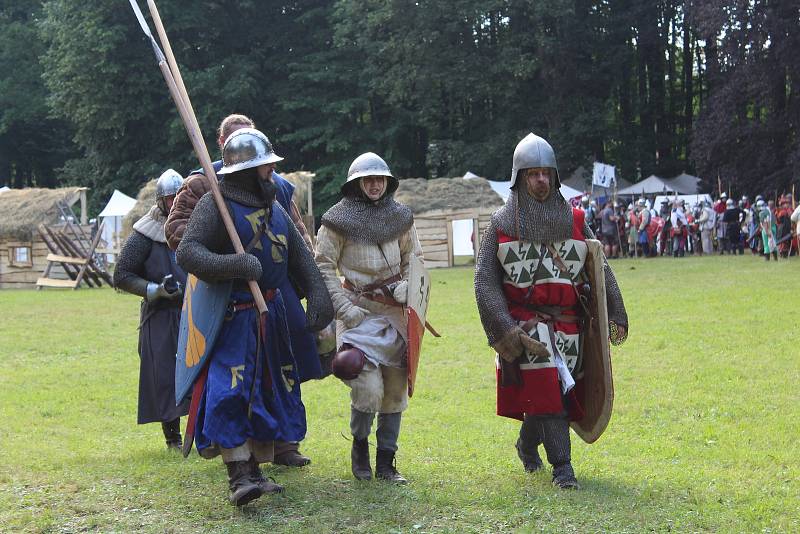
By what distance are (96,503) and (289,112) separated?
3609 centimetres

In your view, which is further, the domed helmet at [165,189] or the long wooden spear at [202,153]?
the domed helmet at [165,189]

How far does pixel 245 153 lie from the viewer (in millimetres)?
5332

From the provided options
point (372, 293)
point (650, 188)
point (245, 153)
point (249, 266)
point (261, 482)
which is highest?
point (245, 153)

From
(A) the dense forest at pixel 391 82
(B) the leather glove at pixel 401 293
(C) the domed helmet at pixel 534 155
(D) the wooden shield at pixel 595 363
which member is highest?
(A) the dense forest at pixel 391 82

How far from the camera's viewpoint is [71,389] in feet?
32.0

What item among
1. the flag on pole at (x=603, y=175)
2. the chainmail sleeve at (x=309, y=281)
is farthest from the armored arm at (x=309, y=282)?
the flag on pole at (x=603, y=175)

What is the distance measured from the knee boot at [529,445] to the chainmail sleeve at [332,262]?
1136mm

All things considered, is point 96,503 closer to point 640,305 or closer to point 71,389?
point 71,389

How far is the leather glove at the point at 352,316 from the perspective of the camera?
5.75 metres

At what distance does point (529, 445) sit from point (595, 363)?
59 cm

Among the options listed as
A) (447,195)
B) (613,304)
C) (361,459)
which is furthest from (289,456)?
(447,195)

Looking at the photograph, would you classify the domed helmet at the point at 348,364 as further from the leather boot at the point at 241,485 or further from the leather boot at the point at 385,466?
the leather boot at the point at 241,485

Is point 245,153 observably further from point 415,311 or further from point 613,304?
point 613,304

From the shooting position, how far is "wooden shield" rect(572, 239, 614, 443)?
5.55 m
